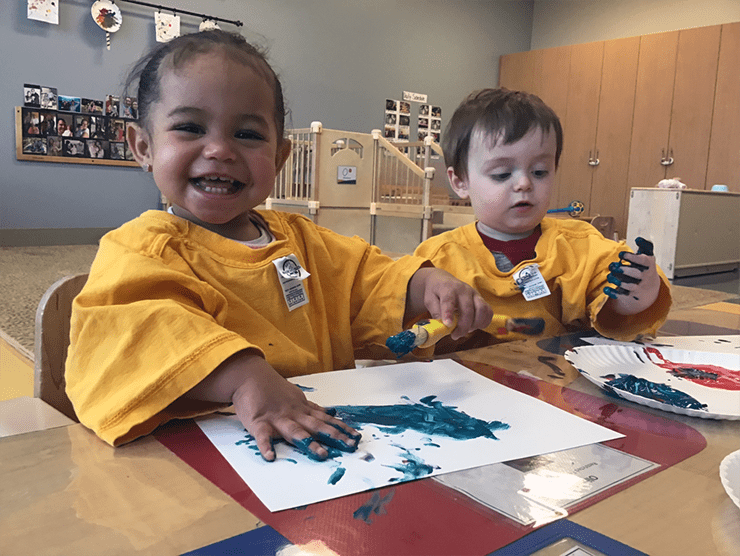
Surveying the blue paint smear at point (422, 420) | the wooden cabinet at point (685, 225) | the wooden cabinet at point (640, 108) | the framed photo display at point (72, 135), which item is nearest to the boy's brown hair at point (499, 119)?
the blue paint smear at point (422, 420)

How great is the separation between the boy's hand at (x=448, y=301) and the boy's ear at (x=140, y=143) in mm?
329

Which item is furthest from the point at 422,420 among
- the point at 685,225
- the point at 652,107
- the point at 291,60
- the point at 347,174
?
the point at 652,107

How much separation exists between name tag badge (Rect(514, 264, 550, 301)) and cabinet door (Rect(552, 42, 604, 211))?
5.09m

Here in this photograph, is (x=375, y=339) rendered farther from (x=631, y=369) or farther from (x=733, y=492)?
(x=733, y=492)

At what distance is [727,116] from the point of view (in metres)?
4.86

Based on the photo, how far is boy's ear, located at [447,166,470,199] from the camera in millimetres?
1056

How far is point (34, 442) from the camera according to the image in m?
0.38

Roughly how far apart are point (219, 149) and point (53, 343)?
9.4 inches

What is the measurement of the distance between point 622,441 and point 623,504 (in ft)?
0.36

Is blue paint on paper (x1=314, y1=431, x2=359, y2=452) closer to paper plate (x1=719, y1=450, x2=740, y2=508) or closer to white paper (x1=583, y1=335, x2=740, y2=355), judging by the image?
paper plate (x1=719, y1=450, x2=740, y2=508)

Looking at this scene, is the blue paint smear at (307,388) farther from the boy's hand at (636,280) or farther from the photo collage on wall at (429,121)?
the photo collage on wall at (429,121)

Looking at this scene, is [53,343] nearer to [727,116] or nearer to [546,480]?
[546,480]

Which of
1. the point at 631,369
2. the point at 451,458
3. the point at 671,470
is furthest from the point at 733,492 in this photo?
the point at 631,369

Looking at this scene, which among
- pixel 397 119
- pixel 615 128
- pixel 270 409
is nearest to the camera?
pixel 270 409
